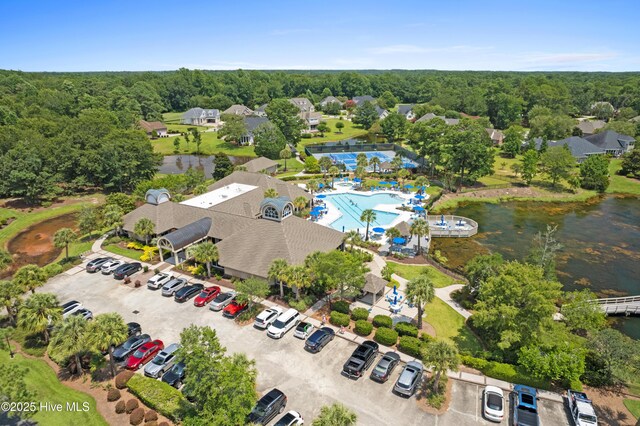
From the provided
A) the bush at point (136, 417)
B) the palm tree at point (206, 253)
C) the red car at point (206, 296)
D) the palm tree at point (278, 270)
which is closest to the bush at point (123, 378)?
the bush at point (136, 417)

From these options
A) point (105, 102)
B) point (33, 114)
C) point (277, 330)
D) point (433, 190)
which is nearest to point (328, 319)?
point (277, 330)

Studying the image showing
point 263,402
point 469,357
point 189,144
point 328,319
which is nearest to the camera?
point 263,402

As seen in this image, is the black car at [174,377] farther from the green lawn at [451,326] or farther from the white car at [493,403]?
the green lawn at [451,326]

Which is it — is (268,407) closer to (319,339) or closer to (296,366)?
(296,366)

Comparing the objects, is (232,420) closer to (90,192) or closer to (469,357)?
(469,357)

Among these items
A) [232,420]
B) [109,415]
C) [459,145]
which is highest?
[459,145]

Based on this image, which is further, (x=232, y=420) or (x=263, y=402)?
(x=263, y=402)

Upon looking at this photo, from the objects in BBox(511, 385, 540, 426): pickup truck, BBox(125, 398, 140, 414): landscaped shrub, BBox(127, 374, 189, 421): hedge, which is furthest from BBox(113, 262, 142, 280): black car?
BBox(511, 385, 540, 426): pickup truck

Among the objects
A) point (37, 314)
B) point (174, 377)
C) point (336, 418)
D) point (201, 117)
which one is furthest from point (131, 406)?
point (201, 117)

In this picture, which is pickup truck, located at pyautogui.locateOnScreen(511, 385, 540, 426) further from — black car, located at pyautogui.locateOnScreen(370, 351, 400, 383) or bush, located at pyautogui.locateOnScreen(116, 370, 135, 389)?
bush, located at pyautogui.locateOnScreen(116, 370, 135, 389)
